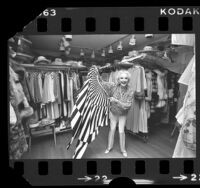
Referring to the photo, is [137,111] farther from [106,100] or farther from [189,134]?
[189,134]

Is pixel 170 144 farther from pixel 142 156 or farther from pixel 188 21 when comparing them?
pixel 188 21

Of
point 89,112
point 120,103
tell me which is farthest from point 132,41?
point 89,112

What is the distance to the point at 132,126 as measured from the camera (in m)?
3.30

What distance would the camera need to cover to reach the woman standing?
3286 mm

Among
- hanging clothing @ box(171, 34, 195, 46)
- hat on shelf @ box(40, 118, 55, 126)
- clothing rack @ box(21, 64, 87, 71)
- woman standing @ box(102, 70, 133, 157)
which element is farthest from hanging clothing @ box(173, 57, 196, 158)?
hat on shelf @ box(40, 118, 55, 126)

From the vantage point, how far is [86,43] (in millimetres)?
3215

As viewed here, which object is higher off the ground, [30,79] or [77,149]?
[30,79]

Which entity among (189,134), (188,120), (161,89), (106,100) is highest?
(161,89)

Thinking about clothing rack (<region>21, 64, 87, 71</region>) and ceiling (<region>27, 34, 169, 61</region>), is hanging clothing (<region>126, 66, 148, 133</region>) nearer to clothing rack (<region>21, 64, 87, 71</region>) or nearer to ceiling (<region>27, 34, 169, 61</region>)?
ceiling (<region>27, 34, 169, 61</region>)

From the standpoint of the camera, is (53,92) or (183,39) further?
(53,92)

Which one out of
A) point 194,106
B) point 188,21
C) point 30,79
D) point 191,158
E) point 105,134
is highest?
point 188,21

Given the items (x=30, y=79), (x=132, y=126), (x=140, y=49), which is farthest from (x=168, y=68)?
(x=30, y=79)

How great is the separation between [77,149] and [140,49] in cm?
128

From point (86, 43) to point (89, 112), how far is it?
0.74 m
